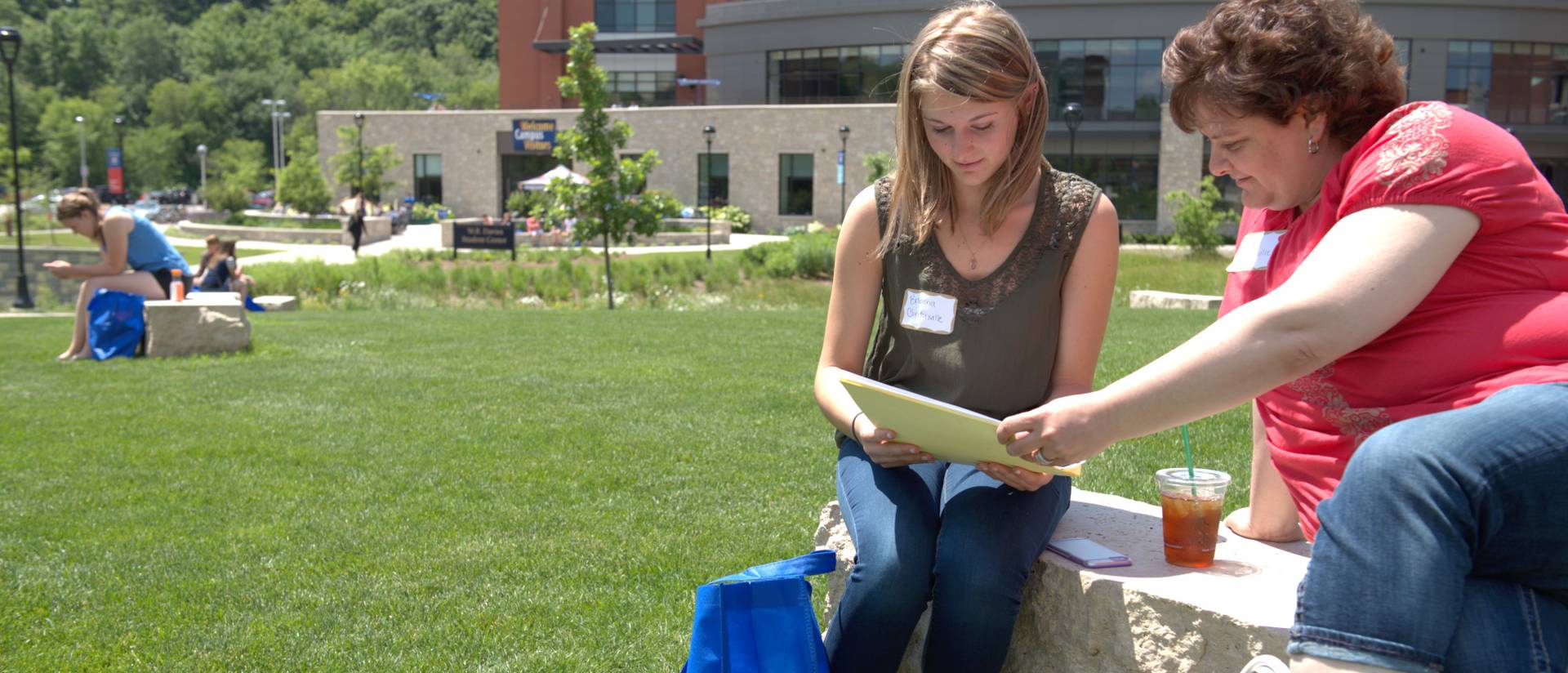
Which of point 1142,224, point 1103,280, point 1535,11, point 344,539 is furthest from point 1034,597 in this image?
point 1535,11

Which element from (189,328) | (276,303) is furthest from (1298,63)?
(276,303)

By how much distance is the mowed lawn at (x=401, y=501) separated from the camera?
331 cm

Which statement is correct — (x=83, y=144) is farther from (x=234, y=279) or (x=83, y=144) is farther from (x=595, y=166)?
(x=234, y=279)

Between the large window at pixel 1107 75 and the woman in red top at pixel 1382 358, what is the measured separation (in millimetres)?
42564

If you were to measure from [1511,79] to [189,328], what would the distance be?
4817cm

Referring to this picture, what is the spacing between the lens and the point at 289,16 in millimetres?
124188

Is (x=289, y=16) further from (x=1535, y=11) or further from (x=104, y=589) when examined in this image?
(x=104, y=589)

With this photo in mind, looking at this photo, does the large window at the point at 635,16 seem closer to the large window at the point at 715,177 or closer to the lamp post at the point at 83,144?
the large window at the point at 715,177

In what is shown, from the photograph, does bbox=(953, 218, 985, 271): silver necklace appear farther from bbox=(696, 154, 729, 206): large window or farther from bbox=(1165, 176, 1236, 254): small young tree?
bbox=(696, 154, 729, 206): large window

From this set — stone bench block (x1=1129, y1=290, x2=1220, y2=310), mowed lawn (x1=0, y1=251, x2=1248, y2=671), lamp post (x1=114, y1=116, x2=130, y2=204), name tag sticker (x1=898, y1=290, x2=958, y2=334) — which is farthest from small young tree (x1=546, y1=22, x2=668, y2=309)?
lamp post (x1=114, y1=116, x2=130, y2=204)

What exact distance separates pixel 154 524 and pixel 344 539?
33.3 inches

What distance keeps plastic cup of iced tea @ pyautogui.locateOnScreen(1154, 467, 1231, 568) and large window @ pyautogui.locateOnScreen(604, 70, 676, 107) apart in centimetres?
5586

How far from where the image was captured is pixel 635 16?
57500mm

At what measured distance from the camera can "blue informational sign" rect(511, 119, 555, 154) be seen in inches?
1944
